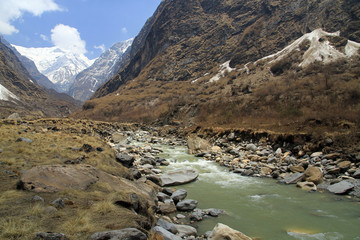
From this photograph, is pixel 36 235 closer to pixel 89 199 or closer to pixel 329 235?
pixel 89 199

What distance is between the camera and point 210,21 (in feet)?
436

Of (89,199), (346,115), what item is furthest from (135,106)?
(89,199)

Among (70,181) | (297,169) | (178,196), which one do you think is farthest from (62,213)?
(297,169)

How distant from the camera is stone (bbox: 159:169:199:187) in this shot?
12.0m

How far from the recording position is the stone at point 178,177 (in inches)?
472

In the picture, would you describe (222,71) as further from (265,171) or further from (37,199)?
(37,199)

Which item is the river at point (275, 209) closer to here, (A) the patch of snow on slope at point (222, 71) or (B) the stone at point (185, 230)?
(B) the stone at point (185, 230)

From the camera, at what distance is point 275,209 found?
844cm

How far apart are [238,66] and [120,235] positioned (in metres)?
95.1

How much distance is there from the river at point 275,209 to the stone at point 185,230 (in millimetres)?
327

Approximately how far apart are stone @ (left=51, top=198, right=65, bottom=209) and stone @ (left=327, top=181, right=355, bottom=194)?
35.3 ft

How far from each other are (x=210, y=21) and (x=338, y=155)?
5369 inches

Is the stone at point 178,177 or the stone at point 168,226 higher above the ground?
→ the stone at point 178,177

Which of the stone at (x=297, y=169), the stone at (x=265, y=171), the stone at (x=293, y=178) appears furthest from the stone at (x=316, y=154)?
the stone at (x=265, y=171)
